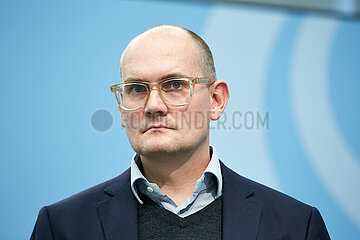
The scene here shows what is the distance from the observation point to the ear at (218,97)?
6.00 feet

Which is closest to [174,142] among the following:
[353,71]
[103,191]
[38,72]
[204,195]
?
[204,195]

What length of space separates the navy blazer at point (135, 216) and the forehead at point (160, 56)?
51 cm

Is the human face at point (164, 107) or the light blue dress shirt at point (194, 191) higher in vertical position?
the human face at point (164, 107)

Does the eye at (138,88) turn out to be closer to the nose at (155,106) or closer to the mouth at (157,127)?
the nose at (155,106)

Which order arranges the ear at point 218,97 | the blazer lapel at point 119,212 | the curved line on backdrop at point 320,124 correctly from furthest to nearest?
1. the curved line on backdrop at point 320,124
2. the ear at point 218,97
3. the blazer lapel at point 119,212

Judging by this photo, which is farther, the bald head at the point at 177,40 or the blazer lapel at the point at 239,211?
the bald head at the point at 177,40

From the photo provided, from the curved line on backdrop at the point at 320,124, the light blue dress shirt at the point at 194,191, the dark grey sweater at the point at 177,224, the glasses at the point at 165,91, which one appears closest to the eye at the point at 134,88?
the glasses at the point at 165,91

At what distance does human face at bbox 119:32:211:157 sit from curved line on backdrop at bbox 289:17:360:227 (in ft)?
4.67

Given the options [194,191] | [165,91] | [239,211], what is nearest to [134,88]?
[165,91]

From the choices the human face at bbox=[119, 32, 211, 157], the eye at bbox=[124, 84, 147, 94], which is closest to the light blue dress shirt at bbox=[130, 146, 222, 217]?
the human face at bbox=[119, 32, 211, 157]

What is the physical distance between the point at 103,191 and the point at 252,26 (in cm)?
183

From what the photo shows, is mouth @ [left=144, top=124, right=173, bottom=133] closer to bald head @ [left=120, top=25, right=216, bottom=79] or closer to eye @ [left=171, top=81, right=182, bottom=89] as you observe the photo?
eye @ [left=171, top=81, right=182, bottom=89]

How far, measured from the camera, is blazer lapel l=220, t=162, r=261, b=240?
158cm

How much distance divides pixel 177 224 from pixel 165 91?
571 millimetres
